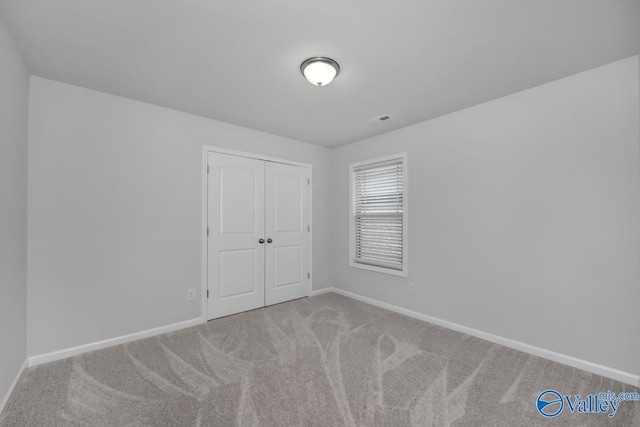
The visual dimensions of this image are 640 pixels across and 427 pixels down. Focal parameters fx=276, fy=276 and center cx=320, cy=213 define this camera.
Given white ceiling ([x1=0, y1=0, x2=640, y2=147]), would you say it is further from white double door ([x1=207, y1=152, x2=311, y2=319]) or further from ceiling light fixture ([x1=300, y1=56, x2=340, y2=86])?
white double door ([x1=207, y1=152, x2=311, y2=319])

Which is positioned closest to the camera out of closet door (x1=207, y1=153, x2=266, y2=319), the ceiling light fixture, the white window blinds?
the ceiling light fixture

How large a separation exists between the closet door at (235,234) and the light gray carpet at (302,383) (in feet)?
1.97

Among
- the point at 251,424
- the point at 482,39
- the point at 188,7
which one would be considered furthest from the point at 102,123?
the point at 482,39

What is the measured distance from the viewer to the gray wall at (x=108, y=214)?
7.77 ft

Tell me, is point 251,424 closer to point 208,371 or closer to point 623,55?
point 208,371

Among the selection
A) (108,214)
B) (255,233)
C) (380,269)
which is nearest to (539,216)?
(380,269)

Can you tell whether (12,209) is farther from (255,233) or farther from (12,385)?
(255,233)

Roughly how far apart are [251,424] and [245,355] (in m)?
0.87

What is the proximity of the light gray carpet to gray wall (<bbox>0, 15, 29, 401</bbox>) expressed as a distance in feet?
1.12

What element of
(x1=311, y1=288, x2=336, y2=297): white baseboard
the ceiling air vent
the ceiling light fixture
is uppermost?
the ceiling air vent

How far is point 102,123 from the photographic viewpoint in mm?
2652

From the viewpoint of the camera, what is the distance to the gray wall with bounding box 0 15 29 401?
69.4 inches

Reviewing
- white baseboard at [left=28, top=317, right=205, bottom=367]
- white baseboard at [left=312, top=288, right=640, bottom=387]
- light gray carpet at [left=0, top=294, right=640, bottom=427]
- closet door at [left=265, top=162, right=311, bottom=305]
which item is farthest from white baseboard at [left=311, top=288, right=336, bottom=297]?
white baseboard at [left=28, top=317, right=205, bottom=367]

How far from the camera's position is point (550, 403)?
1866 millimetres
